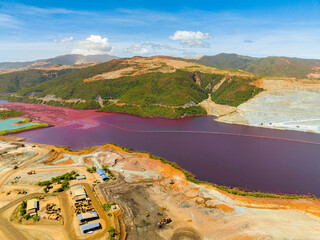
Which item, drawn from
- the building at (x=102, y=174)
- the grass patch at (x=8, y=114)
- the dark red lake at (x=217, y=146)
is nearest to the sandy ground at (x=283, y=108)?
the dark red lake at (x=217, y=146)

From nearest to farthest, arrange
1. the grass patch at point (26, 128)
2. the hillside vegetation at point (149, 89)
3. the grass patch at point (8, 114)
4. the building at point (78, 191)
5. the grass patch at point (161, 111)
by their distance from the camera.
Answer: the building at point (78, 191) < the grass patch at point (26, 128) < the grass patch at point (161, 111) < the grass patch at point (8, 114) < the hillside vegetation at point (149, 89)

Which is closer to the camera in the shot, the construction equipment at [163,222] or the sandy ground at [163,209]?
the sandy ground at [163,209]

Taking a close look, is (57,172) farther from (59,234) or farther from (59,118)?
(59,118)

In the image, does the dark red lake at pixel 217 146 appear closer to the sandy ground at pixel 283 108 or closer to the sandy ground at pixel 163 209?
the sandy ground at pixel 163 209

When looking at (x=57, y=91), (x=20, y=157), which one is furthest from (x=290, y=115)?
(x=57, y=91)

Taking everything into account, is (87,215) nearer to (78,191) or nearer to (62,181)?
(78,191)

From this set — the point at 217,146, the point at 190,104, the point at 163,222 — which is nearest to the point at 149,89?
the point at 190,104
